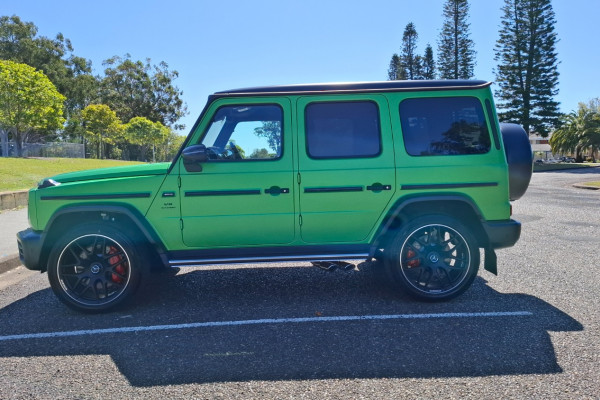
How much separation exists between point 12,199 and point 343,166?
11.0 m

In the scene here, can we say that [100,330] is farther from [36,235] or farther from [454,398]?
[454,398]

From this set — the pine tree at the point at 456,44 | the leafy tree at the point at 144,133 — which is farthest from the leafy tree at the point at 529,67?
the leafy tree at the point at 144,133

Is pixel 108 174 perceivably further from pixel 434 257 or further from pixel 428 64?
pixel 428 64

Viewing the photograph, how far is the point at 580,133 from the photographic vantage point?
2579 inches

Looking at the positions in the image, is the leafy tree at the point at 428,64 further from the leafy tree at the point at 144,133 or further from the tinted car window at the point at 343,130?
the tinted car window at the point at 343,130

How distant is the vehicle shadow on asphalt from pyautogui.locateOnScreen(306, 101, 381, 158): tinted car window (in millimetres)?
1551

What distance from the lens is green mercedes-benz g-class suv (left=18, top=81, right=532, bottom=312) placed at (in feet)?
15.5

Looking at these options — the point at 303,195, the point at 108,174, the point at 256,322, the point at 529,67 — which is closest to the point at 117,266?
the point at 108,174

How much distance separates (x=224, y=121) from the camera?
4.88 meters

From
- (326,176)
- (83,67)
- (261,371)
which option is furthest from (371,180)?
(83,67)

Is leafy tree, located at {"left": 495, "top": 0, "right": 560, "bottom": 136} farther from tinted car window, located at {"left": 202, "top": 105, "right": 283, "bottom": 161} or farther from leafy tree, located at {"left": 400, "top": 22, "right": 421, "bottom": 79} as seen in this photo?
tinted car window, located at {"left": 202, "top": 105, "right": 283, "bottom": 161}

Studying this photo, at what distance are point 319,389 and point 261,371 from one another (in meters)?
0.49

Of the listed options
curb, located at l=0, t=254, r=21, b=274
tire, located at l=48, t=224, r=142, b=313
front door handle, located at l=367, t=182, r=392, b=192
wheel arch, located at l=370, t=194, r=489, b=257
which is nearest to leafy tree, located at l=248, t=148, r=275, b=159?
front door handle, located at l=367, t=182, r=392, b=192

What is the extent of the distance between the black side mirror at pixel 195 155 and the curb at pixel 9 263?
380 cm
